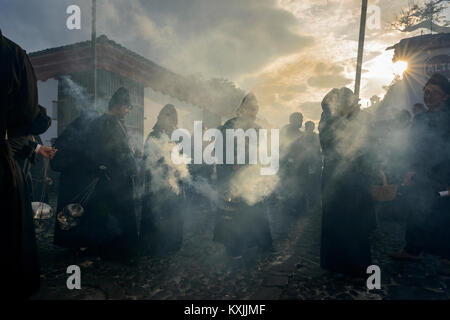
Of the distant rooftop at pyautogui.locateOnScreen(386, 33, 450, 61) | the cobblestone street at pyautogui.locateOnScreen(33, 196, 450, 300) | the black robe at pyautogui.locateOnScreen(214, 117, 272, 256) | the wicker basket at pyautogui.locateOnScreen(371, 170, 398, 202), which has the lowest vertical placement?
the cobblestone street at pyautogui.locateOnScreen(33, 196, 450, 300)

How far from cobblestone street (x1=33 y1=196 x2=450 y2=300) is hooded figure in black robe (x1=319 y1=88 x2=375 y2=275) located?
0.29m

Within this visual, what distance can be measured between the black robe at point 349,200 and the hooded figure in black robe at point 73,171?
333 cm

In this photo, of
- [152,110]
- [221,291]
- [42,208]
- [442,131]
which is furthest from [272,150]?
[152,110]

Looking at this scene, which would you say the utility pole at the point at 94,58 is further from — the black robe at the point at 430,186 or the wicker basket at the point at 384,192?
the black robe at the point at 430,186

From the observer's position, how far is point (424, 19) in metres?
18.1

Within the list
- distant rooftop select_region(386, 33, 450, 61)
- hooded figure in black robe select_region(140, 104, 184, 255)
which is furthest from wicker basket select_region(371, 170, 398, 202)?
distant rooftop select_region(386, 33, 450, 61)

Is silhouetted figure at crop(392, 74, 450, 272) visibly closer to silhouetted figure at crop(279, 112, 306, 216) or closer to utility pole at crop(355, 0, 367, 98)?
silhouetted figure at crop(279, 112, 306, 216)

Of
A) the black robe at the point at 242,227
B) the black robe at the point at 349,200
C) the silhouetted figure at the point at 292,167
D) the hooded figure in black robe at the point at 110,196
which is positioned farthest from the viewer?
the silhouetted figure at the point at 292,167

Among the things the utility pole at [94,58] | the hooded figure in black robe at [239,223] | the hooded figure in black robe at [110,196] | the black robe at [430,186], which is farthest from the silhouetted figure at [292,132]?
the utility pole at [94,58]

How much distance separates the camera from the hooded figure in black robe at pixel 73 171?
408cm

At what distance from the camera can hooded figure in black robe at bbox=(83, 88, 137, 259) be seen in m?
4.08

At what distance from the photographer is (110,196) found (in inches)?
162
